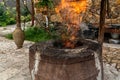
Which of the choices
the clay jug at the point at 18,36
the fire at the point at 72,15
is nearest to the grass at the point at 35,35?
the clay jug at the point at 18,36

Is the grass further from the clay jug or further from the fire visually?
the fire

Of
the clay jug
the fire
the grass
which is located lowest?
the grass

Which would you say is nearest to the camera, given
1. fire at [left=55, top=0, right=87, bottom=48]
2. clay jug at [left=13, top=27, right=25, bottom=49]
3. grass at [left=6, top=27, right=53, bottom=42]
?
fire at [left=55, top=0, right=87, bottom=48]

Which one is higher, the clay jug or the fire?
the fire

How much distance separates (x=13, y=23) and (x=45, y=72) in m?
8.07

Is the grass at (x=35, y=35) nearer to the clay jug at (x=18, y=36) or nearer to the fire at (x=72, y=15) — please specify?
the clay jug at (x=18, y=36)

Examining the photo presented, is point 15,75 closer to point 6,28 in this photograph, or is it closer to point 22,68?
point 22,68

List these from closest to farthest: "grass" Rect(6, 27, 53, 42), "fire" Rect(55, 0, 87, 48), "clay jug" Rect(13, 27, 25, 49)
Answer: "fire" Rect(55, 0, 87, 48), "clay jug" Rect(13, 27, 25, 49), "grass" Rect(6, 27, 53, 42)

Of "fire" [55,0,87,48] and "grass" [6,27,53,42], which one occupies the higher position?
"fire" [55,0,87,48]

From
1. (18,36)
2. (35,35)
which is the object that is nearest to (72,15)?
(18,36)

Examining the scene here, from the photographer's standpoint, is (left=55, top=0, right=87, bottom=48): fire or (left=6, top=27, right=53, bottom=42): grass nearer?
(left=55, top=0, right=87, bottom=48): fire

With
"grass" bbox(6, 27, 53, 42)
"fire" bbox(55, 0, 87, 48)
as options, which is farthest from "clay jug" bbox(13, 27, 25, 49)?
"fire" bbox(55, 0, 87, 48)

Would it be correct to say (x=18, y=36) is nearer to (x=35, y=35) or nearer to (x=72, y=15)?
(x=35, y=35)

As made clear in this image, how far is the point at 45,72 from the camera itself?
11.9 ft
